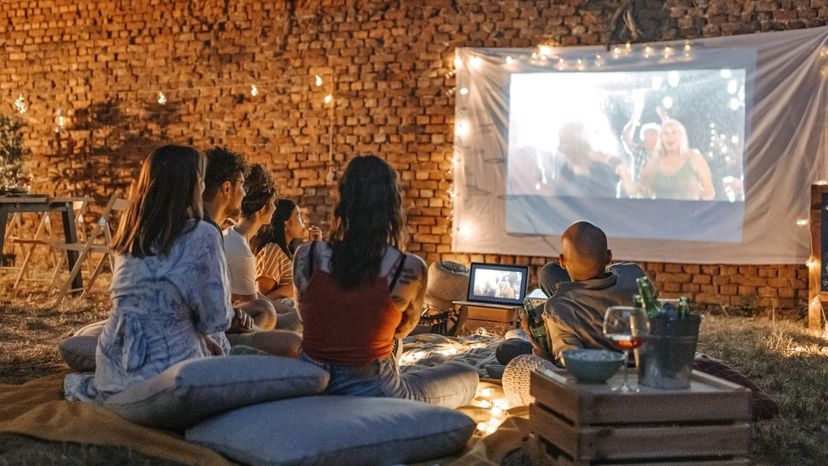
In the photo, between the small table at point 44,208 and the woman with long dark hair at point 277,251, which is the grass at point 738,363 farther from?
the woman with long dark hair at point 277,251

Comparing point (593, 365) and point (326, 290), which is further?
point (326, 290)

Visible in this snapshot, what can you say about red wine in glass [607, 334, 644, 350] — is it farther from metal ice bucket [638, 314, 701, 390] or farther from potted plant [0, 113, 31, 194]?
potted plant [0, 113, 31, 194]

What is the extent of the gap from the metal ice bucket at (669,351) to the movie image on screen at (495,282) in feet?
9.64

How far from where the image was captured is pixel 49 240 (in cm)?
798

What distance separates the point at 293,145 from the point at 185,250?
5.42 metres

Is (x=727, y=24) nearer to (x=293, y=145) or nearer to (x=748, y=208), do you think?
(x=748, y=208)

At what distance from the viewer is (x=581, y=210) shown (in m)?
7.47

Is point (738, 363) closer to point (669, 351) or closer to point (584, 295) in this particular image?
point (584, 295)

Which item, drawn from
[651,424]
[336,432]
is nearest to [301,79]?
[336,432]

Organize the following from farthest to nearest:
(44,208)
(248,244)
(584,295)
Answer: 1. (44,208)
2. (248,244)
3. (584,295)

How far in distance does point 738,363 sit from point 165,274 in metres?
3.31

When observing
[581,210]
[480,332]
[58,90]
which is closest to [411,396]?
[480,332]

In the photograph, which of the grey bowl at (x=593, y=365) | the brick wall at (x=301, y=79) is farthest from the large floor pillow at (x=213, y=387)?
the brick wall at (x=301, y=79)

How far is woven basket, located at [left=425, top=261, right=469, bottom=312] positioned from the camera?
19.4ft
